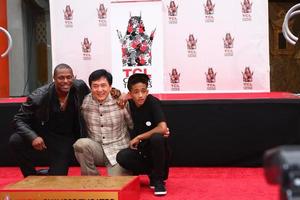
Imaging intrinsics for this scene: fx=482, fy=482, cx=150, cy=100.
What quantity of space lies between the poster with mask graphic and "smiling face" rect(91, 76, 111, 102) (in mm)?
1592

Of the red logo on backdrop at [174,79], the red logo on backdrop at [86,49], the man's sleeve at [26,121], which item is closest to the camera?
the man's sleeve at [26,121]

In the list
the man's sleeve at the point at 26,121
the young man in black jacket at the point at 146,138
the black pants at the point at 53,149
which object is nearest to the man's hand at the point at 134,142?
the young man in black jacket at the point at 146,138

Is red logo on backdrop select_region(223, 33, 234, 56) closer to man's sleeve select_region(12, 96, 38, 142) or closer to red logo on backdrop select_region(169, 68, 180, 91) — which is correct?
red logo on backdrop select_region(169, 68, 180, 91)

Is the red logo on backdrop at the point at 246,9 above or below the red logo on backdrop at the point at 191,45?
above

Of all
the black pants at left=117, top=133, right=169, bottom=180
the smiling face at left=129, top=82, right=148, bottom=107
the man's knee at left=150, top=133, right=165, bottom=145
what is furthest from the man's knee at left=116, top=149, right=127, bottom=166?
the smiling face at left=129, top=82, right=148, bottom=107

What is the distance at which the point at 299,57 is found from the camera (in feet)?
20.1

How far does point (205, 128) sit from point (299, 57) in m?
3.30

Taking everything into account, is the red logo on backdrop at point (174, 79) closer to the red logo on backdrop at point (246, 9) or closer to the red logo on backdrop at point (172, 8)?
the red logo on backdrop at point (172, 8)

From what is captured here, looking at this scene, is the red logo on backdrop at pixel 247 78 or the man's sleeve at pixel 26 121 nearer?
the man's sleeve at pixel 26 121

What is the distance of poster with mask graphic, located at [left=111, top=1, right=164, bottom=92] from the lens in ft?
13.6

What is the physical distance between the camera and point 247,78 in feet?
13.5

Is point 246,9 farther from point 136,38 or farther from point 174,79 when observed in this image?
point 136,38

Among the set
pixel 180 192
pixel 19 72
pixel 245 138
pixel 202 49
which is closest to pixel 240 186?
pixel 180 192

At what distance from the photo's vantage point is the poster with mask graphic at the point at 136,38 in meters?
4.15
